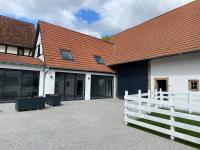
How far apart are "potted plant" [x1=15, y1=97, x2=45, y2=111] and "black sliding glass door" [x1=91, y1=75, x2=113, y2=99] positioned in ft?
24.1

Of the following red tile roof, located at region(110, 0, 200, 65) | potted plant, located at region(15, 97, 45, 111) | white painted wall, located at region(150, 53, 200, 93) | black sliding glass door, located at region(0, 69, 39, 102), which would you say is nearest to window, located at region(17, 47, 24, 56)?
black sliding glass door, located at region(0, 69, 39, 102)

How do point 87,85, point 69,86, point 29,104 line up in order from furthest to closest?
point 87,85 < point 69,86 < point 29,104

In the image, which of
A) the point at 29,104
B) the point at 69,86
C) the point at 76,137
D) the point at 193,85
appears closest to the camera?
the point at 76,137

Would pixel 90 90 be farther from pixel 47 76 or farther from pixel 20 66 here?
pixel 20 66

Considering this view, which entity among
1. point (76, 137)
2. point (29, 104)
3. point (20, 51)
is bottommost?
point (76, 137)

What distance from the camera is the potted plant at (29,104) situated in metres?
9.83

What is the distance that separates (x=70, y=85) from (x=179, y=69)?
9.02 meters

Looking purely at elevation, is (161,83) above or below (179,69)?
below

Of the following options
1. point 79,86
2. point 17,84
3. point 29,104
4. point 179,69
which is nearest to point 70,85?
point 79,86

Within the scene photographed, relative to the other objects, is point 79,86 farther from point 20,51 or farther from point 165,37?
point 20,51

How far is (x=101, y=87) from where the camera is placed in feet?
59.5

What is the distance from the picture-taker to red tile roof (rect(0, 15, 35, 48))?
20.9 meters

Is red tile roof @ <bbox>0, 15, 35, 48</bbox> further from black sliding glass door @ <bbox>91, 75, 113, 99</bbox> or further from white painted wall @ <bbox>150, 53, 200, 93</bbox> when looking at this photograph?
white painted wall @ <bbox>150, 53, 200, 93</bbox>

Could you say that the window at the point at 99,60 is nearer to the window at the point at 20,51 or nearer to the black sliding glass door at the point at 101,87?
the black sliding glass door at the point at 101,87
